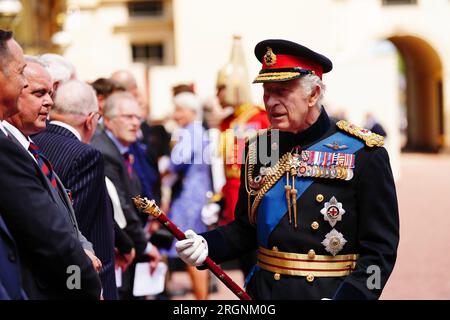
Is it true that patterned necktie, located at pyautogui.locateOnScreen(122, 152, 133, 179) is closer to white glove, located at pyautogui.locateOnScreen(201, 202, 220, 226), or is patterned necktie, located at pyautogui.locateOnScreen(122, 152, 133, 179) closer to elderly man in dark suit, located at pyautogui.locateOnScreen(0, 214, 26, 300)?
white glove, located at pyautogui.locateOnScreen(201, 202, 220, 226)

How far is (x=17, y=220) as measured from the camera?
9.57ft

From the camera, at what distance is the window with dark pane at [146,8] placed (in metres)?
29.5

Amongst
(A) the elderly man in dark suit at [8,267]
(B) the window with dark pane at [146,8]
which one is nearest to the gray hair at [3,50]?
(A) the elderly man in dark suit at [8,267]

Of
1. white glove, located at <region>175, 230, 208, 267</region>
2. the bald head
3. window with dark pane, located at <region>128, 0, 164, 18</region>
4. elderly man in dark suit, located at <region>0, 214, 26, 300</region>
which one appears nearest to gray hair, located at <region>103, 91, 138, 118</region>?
the bald head

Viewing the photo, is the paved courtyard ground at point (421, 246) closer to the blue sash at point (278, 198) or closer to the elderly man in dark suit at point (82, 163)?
the elderly man in dark suit at point (82, 163)

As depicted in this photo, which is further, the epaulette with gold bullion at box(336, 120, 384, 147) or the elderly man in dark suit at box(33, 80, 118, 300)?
the elderly man in dark suit at box(33, 80, 118, 300)

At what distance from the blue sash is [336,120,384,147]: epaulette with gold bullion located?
2 centimetres

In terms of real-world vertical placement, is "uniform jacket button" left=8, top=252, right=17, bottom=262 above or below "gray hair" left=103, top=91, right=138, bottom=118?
below

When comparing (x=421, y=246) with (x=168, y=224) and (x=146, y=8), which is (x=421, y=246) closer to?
(x=168, y=224)

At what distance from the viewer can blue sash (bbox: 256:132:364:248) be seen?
376 cm

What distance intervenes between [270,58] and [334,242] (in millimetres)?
Answer: 812

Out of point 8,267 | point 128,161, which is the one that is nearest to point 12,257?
point 8,267

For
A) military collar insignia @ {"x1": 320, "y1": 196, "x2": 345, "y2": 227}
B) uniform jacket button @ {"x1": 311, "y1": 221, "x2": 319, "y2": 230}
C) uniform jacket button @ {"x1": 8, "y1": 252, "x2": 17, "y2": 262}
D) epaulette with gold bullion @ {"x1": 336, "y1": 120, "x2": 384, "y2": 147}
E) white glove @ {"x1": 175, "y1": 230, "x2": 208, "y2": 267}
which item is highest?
epaulette with gold bullion @ {"x1": 336, "y1": 120, "x2": 384, "y2": 147}

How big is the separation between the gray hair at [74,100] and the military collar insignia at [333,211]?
5.61 feet
